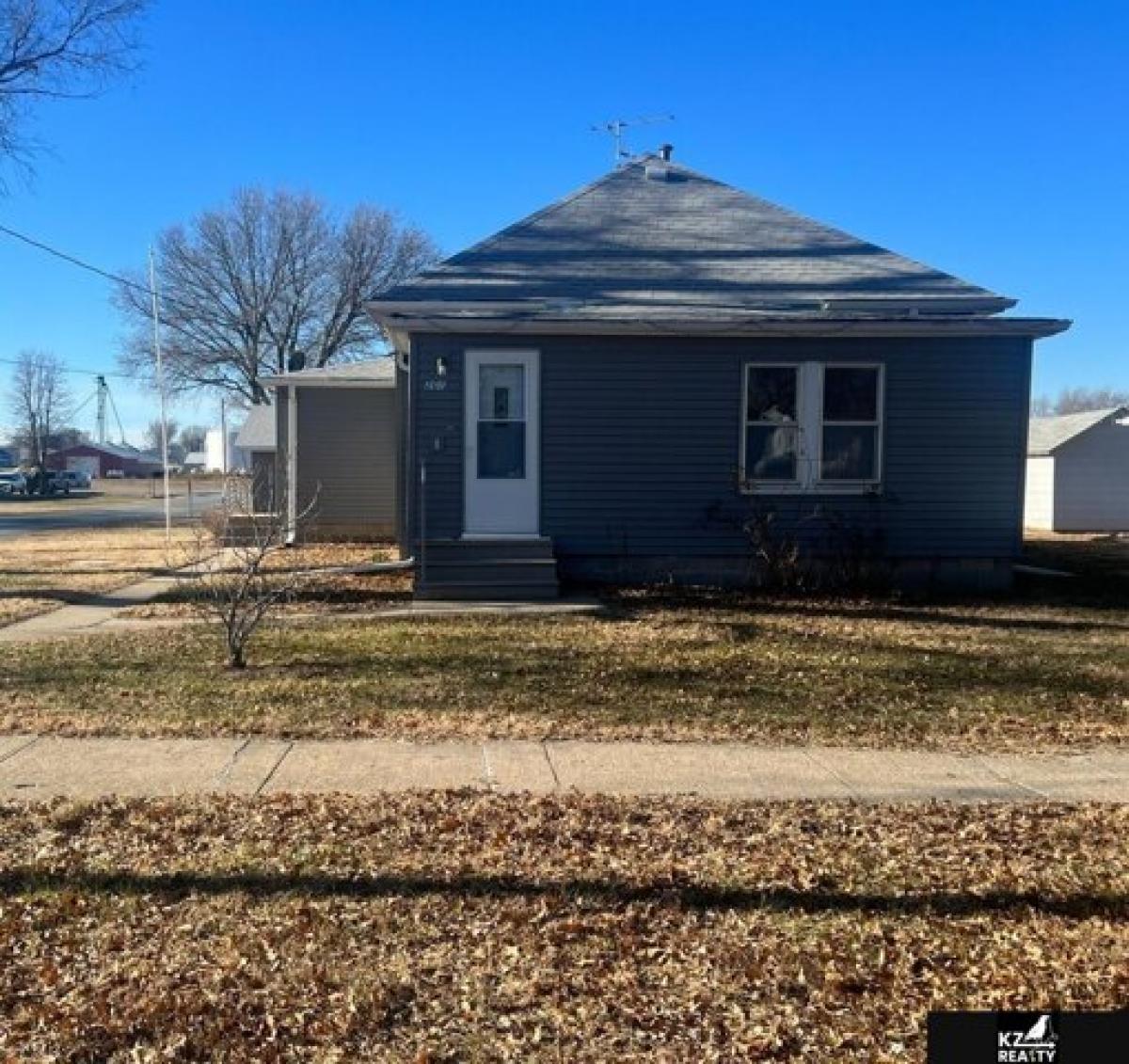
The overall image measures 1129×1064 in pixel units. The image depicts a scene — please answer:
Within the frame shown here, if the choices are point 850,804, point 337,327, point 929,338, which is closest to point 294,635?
point 850,804

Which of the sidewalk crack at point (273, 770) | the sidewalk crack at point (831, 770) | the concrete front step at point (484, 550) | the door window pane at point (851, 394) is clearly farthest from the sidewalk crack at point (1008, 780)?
the door window pane at point (851, 394)

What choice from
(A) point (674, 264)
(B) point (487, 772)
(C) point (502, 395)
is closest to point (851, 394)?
(A) point (674, 264)

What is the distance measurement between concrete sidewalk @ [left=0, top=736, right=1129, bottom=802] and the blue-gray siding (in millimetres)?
6742

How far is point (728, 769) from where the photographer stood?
591 centimetres

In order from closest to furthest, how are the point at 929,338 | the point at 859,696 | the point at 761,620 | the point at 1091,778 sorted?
the point at 1091,778
the point at 859,696
the point at 761,620
the point at 929,338

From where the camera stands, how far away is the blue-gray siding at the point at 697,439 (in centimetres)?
1280

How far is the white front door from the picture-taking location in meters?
12.8

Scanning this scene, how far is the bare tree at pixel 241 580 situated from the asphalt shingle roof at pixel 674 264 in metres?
3.43

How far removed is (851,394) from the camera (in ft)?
42.8

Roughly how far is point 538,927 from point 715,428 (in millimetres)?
9655

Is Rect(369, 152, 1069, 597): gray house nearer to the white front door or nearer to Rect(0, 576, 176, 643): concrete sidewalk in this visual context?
the white front door

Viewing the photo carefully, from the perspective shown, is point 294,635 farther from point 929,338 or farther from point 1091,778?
point 929,338

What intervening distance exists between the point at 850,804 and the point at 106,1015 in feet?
11.5

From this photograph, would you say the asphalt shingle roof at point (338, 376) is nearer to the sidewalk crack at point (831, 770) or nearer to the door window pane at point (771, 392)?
the door window pane at point (771, 392)
